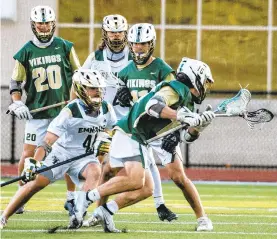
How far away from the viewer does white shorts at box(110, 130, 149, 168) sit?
10.2 metres

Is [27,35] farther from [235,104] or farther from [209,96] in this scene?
[235,104]

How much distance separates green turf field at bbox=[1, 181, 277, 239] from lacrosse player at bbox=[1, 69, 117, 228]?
0.36 m

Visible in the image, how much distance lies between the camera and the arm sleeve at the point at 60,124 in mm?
10516

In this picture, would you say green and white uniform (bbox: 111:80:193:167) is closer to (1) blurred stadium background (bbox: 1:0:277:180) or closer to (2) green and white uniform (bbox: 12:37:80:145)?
(2) green and white uniform (bbox: 12:37:80:145)

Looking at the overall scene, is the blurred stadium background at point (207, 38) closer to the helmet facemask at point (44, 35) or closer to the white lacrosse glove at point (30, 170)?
the helmet facemask at point (44, 35)

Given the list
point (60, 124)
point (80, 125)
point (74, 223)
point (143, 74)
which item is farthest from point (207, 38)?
point (74, 223)

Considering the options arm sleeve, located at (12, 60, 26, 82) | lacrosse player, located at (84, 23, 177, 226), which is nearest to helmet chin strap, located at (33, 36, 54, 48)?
arm sleeve, located at (12, 60, 26, 82)

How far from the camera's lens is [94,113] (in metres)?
10.8

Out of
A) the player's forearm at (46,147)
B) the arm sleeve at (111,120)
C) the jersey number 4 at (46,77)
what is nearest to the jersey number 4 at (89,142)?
the arm sleeve at (111,120)

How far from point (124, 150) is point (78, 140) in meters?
0.68

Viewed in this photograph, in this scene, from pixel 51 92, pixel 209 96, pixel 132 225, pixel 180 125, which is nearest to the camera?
pixel 180 125

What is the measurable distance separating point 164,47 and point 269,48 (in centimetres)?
173

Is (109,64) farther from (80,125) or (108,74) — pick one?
(80,125)

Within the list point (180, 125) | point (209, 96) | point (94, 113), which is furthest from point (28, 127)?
point (209, 96)
